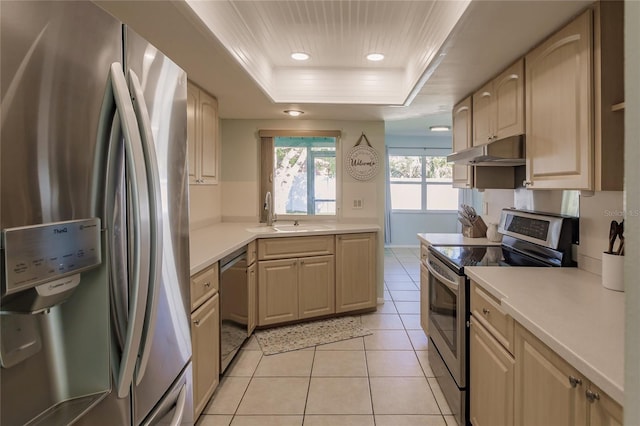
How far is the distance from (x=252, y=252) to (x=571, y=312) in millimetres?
2235

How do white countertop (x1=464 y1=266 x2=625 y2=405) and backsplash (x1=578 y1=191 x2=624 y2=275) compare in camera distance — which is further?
backsplash (x1=578 y1=191 x2=624 y2=275)

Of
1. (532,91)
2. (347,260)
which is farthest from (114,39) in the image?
(347,260)

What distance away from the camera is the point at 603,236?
1605 mm

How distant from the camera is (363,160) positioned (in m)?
3.84

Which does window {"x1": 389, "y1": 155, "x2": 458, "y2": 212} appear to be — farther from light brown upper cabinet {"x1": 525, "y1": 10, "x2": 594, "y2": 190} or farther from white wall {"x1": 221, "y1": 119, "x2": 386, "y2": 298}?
light brown upper cabinet {"x1": 525, "y1": 10, "x2": 594, "y2": 190}

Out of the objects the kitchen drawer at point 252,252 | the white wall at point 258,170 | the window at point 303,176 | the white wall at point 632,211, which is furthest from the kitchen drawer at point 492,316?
the window at point 303,176

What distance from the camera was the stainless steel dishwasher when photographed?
2.20 m

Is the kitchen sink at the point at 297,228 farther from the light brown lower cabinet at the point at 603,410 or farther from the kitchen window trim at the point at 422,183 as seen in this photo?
the kitchen window trim at the point at 422,183

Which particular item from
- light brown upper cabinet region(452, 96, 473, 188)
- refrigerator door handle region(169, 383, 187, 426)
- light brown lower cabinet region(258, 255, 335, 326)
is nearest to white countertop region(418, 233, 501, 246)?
light brown upper cabinet region(452, 96, 473, 188)

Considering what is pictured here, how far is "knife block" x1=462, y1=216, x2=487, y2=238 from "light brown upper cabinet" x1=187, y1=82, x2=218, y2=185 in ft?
7.43

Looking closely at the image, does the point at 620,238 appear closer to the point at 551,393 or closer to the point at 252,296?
the point at 551,393

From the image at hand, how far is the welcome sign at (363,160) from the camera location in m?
3.84

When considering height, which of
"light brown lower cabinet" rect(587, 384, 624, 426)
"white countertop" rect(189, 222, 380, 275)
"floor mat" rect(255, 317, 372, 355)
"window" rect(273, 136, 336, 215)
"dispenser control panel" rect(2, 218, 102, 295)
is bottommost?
"floor mat" rect(255, 317, 372, 355)

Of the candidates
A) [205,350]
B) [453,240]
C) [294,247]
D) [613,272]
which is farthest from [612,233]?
[294,247]
